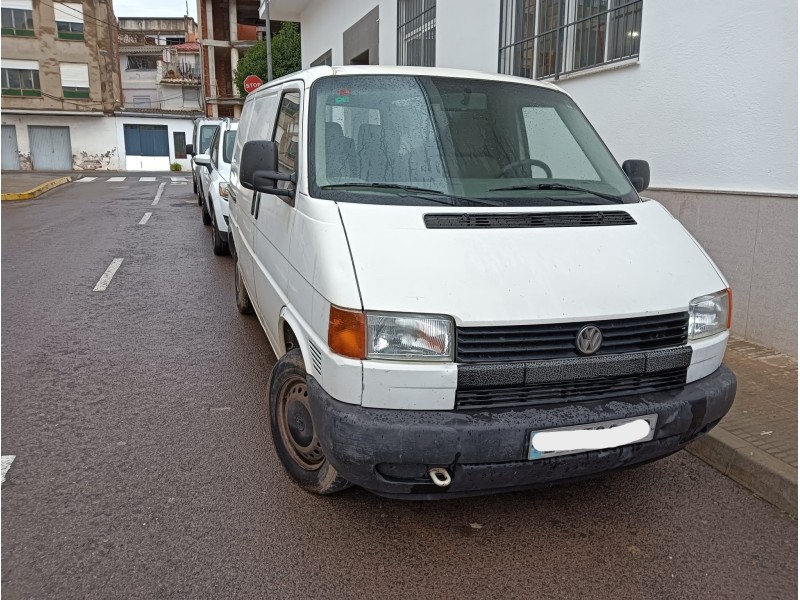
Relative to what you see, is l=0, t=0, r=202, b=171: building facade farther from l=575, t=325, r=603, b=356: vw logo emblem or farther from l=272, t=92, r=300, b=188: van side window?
l=575, t=325, r=603, b=356: vw logo emblem

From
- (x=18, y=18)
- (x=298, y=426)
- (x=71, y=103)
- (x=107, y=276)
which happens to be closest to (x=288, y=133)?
(x=298, y=426)

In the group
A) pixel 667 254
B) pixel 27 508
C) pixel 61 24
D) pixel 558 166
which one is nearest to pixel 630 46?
pixel 558 166

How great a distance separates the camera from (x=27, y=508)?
3.12 meters

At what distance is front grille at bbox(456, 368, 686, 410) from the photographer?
2.62 m

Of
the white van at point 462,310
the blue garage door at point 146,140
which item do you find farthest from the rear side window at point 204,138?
the blue garage door at point 146,140

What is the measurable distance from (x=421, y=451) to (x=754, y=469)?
206cm

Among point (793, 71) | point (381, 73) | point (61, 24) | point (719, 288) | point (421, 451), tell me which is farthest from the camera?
point (61, 24)

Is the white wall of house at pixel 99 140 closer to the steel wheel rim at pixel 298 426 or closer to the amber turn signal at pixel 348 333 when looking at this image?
the steel wheel rim at pixel 298 426

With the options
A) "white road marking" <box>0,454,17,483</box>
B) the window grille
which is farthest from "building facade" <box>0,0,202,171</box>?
"white road marking" <box>0,454,17,483</box>

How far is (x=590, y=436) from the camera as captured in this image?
2.68 meters

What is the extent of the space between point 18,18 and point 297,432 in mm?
46073

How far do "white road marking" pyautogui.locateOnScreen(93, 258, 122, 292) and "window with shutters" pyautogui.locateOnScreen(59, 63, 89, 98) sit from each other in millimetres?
37360

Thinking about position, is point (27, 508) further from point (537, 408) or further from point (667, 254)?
point (667, 254)

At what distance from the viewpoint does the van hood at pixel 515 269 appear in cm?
260
